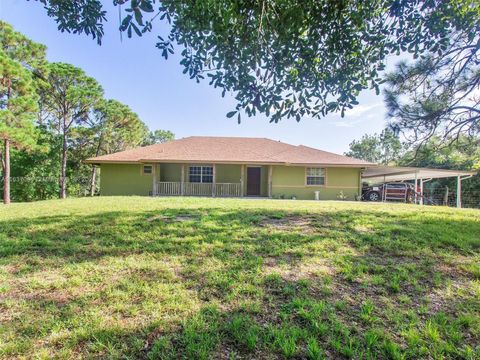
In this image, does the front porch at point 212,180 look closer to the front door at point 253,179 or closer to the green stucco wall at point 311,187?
the front door at point 253,179

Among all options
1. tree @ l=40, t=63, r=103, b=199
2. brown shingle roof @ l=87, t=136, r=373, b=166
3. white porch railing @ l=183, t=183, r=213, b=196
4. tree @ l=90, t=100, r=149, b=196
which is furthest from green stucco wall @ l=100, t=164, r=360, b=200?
tree @ l=90, t=100, r=149, b=196

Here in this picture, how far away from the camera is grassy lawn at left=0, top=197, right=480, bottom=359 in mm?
2160

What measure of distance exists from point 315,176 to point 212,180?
635 cm

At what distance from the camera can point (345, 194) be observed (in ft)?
52.7

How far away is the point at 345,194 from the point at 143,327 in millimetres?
15519

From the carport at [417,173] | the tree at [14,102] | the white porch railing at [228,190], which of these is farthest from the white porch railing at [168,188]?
the carport at [417,173]

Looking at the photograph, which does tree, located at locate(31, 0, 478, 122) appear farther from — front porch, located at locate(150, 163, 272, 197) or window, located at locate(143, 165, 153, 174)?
window, located at locate(143, 165, 153, 174)

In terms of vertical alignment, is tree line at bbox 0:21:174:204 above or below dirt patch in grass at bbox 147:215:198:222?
above

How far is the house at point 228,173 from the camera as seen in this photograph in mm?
15555

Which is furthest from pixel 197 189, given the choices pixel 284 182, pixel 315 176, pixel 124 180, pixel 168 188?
pixel 315 176

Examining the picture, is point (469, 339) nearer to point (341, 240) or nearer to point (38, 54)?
point (341, 240)

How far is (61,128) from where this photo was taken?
2141 centimetres

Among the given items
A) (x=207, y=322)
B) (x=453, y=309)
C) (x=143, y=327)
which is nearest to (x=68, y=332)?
(x=143, y=327)

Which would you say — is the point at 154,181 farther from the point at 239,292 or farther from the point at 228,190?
the point at 239,292
